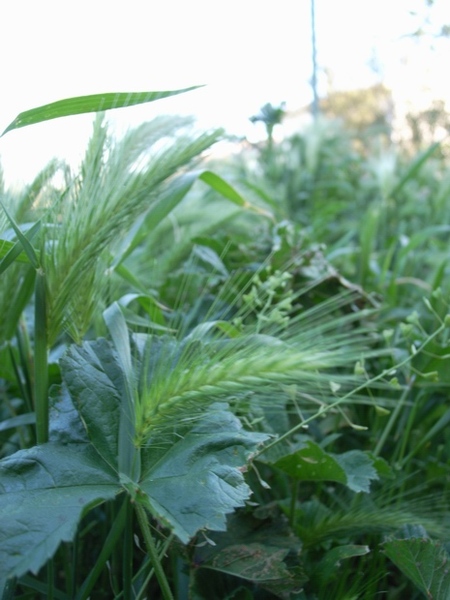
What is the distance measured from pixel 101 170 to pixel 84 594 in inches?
18.2

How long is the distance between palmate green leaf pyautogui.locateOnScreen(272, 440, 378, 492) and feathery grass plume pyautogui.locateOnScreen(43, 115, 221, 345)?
296mm

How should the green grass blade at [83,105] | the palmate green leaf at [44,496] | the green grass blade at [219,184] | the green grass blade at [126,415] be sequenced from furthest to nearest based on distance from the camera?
the green grass blade at [219,184]
the green grass blade at [83,105]
the green grass blade at [126,415]
the palmate green leaf at [44,496]

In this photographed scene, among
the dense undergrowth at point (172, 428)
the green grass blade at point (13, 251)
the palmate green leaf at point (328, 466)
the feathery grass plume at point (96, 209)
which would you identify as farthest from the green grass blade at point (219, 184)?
the palmate green leaf at point (328, 466)

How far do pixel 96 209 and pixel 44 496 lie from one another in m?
0.30

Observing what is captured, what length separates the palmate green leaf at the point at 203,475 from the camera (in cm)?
53

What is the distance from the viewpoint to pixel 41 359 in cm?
67

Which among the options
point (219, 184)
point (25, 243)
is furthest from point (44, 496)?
point (219, 184)

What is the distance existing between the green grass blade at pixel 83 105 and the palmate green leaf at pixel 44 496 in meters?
0.37

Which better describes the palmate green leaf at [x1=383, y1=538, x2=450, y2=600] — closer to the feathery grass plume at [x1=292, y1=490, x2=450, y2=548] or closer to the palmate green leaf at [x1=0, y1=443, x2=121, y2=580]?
the feathery grass plume at [x1=292, y1=490, x2=450, y2=548]

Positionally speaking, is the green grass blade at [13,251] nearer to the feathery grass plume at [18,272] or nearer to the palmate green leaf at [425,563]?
the feathery grass plume at [18,272]

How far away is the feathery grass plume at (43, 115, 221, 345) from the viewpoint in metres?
0.65

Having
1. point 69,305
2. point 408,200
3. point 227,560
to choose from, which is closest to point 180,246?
point 69,305

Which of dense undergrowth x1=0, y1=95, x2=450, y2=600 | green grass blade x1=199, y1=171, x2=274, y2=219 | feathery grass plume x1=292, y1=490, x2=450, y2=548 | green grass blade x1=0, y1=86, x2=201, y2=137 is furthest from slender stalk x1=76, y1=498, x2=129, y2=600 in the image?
green grass blade x1=199, y1=171, x2=274, y2=219

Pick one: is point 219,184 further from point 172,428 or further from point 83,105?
point 172,428
